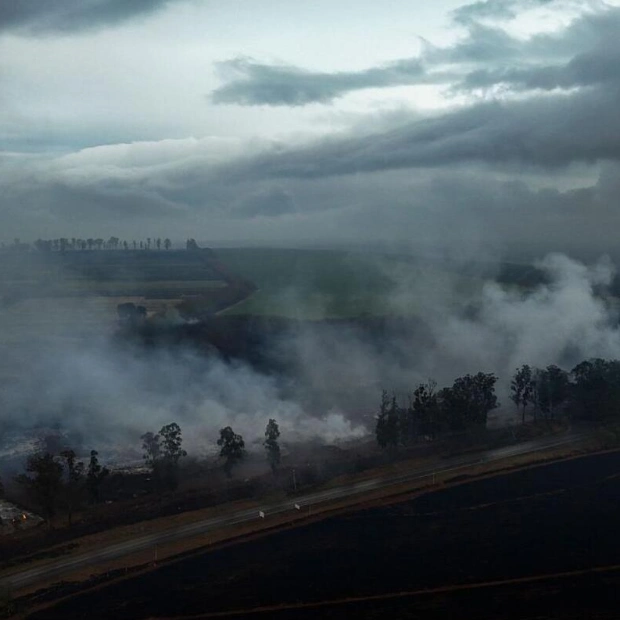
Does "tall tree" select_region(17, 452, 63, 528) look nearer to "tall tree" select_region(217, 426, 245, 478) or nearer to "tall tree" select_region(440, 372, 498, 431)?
"tall tree" select_region(217, 426, 245, 478)

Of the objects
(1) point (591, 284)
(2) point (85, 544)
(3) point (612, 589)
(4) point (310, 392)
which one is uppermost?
(1) point (591, 284)

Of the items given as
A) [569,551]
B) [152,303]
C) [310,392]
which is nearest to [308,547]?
[569,551]

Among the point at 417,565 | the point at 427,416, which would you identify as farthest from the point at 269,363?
the point at 417,565

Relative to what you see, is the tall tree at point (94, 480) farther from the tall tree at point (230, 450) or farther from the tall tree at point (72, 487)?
the tall tree at point (230, 450)

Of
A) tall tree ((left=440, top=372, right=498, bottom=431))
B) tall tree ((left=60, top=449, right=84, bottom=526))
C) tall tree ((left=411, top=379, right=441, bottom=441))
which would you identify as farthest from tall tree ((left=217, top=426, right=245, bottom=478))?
tall tree ((left=440, top=372, right=498, bottom=431))

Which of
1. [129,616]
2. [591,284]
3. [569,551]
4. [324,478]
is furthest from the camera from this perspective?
[591,284]

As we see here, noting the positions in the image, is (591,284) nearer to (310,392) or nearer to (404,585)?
(310,392)

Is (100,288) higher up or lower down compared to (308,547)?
higher up
